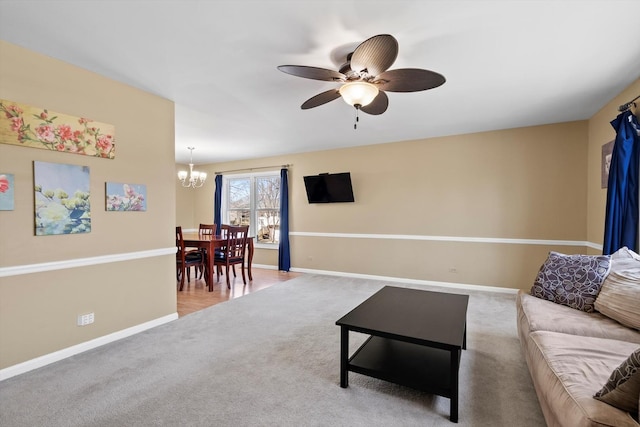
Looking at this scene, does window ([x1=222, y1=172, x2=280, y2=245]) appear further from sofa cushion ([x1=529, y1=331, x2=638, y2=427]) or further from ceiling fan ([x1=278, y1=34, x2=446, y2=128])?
sofa cushion ([x1=529, y1=331, x2=638, y2=427])

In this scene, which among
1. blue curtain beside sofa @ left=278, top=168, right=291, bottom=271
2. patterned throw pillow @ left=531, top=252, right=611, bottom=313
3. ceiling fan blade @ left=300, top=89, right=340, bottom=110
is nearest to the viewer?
patterned throw pillow @ left=531, top=252, right=611, bottom=313

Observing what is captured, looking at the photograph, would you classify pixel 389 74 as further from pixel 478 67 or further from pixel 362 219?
pixel 362 219

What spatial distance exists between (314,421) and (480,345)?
180 centimetres

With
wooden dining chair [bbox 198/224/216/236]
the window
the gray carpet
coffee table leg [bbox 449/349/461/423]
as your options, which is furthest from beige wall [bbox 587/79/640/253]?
wooden dining chair [bbox 198/224/216/236]

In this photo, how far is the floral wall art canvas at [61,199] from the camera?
2.36 metres

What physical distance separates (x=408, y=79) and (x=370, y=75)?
0.27 m

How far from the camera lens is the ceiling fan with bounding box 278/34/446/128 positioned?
1.82m

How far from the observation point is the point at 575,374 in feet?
4.78

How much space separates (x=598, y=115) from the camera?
3680 mm

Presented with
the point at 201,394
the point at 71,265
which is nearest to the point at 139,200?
the point at 71,265

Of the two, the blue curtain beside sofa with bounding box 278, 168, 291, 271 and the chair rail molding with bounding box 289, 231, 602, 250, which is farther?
Result: the blue curtain beside sofa with bounding box 278, 168, 291, 271

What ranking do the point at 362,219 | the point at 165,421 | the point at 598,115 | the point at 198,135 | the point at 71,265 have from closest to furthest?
the point at 165,421
the point at 71,265
the point at 598,115
the point at 198,135
the point at 362,219

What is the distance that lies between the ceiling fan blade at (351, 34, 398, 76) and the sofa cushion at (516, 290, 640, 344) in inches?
82.1

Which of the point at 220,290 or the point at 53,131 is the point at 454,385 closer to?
the point at 53,131
